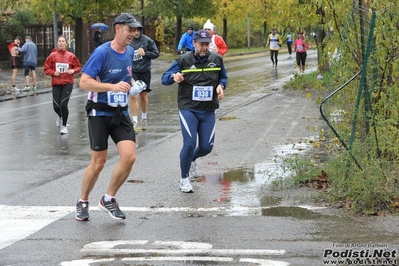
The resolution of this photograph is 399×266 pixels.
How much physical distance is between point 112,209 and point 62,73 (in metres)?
7.57

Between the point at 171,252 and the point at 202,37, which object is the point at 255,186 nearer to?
the point at 202,37

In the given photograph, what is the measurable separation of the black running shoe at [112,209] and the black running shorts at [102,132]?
0.56 m

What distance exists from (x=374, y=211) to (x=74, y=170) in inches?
186

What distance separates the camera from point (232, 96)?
21.9 metres

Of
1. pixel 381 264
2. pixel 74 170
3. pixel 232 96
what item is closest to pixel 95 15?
pixel 232 96

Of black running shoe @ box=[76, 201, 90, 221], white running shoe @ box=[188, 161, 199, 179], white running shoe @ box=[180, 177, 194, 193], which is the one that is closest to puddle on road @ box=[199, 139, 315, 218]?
white running shoe @ box=[188, 161, 199, 179]

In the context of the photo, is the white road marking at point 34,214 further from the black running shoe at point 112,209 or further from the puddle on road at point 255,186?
the black running shoe at point 112,209

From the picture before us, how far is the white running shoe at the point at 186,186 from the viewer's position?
9258 mm

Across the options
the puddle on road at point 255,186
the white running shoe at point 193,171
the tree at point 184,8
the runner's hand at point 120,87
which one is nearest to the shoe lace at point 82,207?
the runner's hand at point 120,87

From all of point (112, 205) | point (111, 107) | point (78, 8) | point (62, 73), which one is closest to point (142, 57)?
point (62, 73)

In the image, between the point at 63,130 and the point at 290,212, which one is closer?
the point at 290,212

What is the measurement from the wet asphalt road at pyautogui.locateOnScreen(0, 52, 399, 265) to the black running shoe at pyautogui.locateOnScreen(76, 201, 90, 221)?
100mm

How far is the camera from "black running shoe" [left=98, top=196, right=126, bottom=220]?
7.91m

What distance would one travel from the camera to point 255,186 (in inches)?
376
